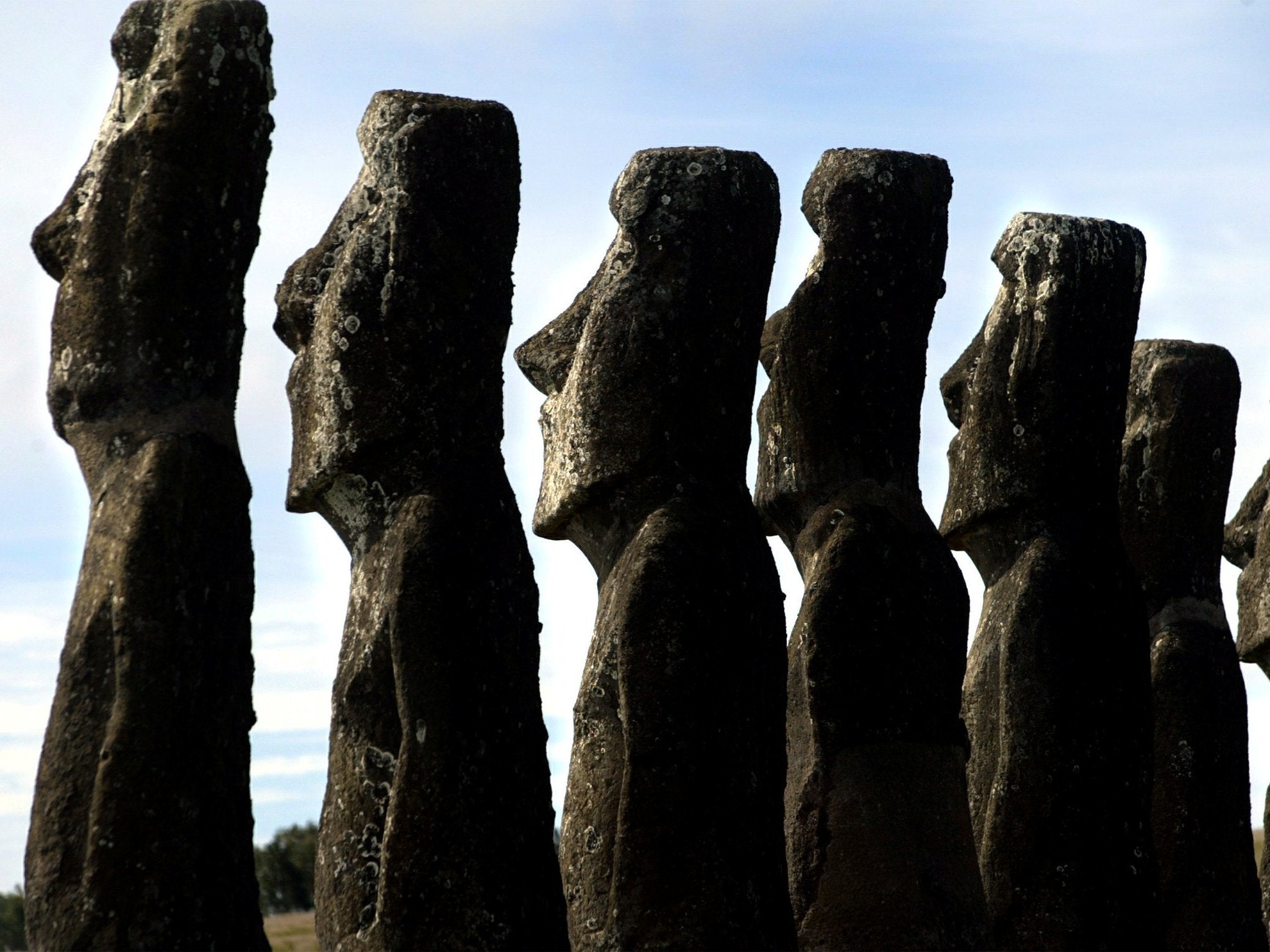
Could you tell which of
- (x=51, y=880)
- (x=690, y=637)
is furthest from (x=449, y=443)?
(x=51, y=880)

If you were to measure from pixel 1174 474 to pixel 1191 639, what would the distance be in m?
1.09

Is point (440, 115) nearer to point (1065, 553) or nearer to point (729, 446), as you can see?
point (729, 446)

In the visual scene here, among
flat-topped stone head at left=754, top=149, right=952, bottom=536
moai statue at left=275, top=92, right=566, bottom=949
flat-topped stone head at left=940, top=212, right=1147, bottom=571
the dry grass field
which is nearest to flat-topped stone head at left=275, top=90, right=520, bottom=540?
moai statue at left=275, top=92, right=566, bottom=949

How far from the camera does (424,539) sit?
10.2 m

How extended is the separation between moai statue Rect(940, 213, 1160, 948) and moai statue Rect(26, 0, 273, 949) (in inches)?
195

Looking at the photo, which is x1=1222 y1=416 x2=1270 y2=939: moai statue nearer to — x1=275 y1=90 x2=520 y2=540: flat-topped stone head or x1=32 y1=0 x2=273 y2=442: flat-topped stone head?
x1=275 y1=90 x2=520 y2=540: flat-topped stone head

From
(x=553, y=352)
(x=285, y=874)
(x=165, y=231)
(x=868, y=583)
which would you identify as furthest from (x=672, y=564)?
(x=285, y=874)

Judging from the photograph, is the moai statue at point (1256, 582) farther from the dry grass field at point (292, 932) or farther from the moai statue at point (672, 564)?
the dry grass field at point (292, 932)

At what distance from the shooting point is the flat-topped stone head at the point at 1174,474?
15.4 metres

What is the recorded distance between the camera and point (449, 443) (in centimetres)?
1052

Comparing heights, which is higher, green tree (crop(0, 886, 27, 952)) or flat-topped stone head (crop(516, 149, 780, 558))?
flat-topped stone head (crop(516, 149, 780, 558))

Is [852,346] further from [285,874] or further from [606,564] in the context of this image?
[285,874]

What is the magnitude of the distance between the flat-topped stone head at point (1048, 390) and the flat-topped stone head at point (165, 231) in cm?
516

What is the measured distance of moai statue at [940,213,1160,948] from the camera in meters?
13.0
